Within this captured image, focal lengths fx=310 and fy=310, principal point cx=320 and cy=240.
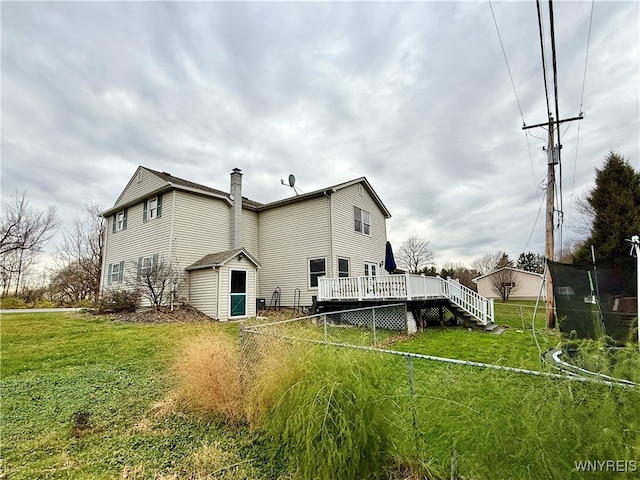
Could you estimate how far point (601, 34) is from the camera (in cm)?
769

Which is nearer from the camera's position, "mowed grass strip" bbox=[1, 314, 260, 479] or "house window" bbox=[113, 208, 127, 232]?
"mowed grass strip" bbox=[1, 314, 260, 479]

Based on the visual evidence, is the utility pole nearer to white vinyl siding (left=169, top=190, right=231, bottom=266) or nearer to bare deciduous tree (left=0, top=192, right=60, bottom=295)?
white vinyl siding (left=169, top=190, right=231, bottom=266)

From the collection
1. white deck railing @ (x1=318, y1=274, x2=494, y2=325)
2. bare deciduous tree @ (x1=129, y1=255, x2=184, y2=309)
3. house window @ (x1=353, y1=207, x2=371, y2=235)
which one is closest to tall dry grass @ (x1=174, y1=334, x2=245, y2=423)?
white deck railing @ (x1=318, y1=274, x2=494, y2=325)

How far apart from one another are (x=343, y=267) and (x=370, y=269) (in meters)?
2.63

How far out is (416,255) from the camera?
38.5m

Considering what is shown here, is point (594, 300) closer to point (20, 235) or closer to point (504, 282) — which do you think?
point (20, 235)

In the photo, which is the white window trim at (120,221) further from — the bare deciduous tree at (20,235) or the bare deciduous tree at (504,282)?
the bare deciduous tree at (504,282)

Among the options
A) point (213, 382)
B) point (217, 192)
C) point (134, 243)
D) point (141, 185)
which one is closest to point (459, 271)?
point (217, 192)

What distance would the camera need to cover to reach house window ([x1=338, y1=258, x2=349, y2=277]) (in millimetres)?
14502

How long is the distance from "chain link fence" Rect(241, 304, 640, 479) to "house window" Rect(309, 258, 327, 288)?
11.4 metres

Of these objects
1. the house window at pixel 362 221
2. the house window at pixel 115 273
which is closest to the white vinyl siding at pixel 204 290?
the house window at pixel 115 273

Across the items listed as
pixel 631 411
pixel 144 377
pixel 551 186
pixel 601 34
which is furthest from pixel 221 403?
pixel 551 186

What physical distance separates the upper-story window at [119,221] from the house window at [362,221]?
12574mm

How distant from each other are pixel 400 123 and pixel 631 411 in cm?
1244
